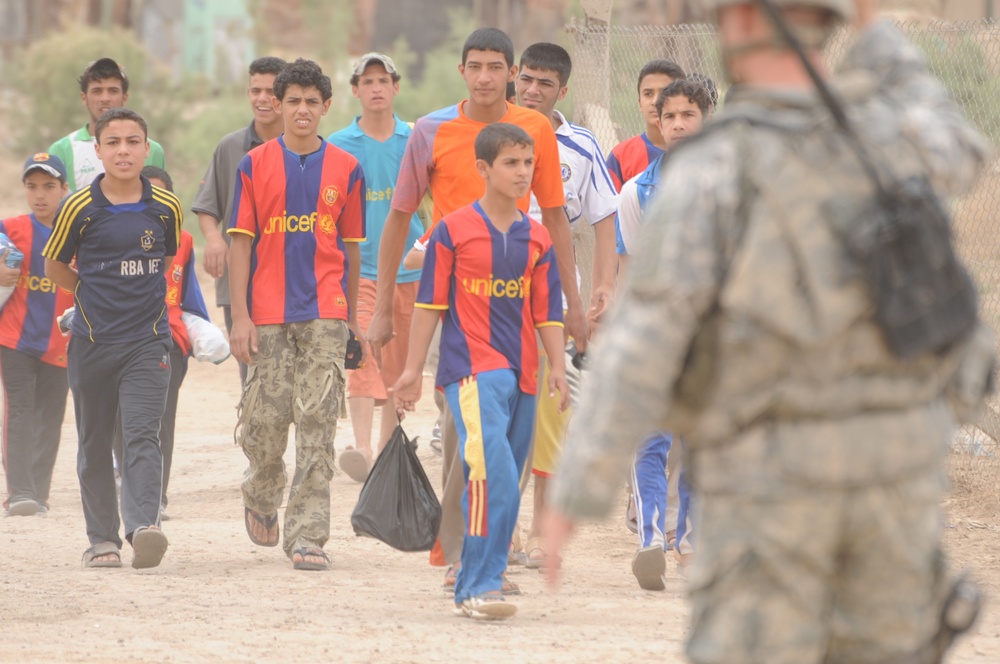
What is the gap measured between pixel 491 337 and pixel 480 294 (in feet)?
0.59

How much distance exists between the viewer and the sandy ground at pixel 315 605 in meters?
5.69

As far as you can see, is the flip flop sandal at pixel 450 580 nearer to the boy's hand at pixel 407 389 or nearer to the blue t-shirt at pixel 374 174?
the boy's hand at pixel 407 389

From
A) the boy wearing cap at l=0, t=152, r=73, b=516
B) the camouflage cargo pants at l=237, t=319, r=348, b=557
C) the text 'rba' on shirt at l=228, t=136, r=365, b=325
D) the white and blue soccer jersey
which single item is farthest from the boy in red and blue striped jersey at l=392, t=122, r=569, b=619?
the boy wearing cap at l=0, t=152, r=73, b=516

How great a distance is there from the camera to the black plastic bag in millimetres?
6461

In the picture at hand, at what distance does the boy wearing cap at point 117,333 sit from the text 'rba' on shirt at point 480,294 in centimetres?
174

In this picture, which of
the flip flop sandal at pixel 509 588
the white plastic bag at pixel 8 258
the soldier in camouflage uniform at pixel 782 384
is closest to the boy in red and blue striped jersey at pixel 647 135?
the flip flop sandal at pixel 509 588

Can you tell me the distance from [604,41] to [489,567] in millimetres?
5458

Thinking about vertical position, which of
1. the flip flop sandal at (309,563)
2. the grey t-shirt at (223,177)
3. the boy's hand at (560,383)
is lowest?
the flip flop sandal at (309,563)

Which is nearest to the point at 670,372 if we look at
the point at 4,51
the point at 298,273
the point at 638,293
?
the point at 638,293

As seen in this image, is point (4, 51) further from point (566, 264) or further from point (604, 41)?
point (566, 264)

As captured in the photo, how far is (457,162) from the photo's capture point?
277 inches

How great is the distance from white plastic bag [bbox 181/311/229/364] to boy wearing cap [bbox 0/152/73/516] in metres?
0.81

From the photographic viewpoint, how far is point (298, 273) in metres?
7.31

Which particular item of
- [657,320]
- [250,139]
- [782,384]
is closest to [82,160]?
[250,139]
